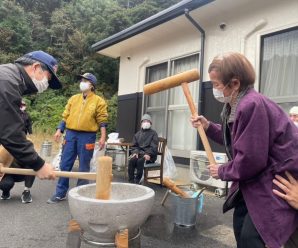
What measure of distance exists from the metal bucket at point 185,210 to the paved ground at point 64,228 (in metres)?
0.08

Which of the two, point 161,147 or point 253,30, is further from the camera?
point 161,147

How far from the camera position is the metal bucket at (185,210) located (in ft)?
12.8

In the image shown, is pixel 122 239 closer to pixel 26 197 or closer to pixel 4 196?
pixel 26 197

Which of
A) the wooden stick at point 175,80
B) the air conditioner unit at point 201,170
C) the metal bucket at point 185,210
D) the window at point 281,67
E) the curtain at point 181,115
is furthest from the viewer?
the curtain at point 181,115

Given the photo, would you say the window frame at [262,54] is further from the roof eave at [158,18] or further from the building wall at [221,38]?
the roof eave at [158,18]

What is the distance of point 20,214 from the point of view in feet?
14.0

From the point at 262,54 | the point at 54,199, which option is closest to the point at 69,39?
the point at 262,54

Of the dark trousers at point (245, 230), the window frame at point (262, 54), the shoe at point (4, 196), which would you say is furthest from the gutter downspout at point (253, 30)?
the shoe at point (4, 196)

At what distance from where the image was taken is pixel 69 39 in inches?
849

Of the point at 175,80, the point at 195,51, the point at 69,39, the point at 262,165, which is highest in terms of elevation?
the point at 69,39

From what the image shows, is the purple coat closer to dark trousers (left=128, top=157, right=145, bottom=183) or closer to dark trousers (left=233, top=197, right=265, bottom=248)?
dark trousers (left=233, top=197, right=265, bottom=248)

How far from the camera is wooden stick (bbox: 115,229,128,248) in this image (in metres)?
2.31

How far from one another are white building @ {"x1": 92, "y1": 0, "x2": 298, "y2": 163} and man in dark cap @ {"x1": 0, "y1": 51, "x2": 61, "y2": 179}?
152 inches

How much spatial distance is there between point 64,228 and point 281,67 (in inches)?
159
